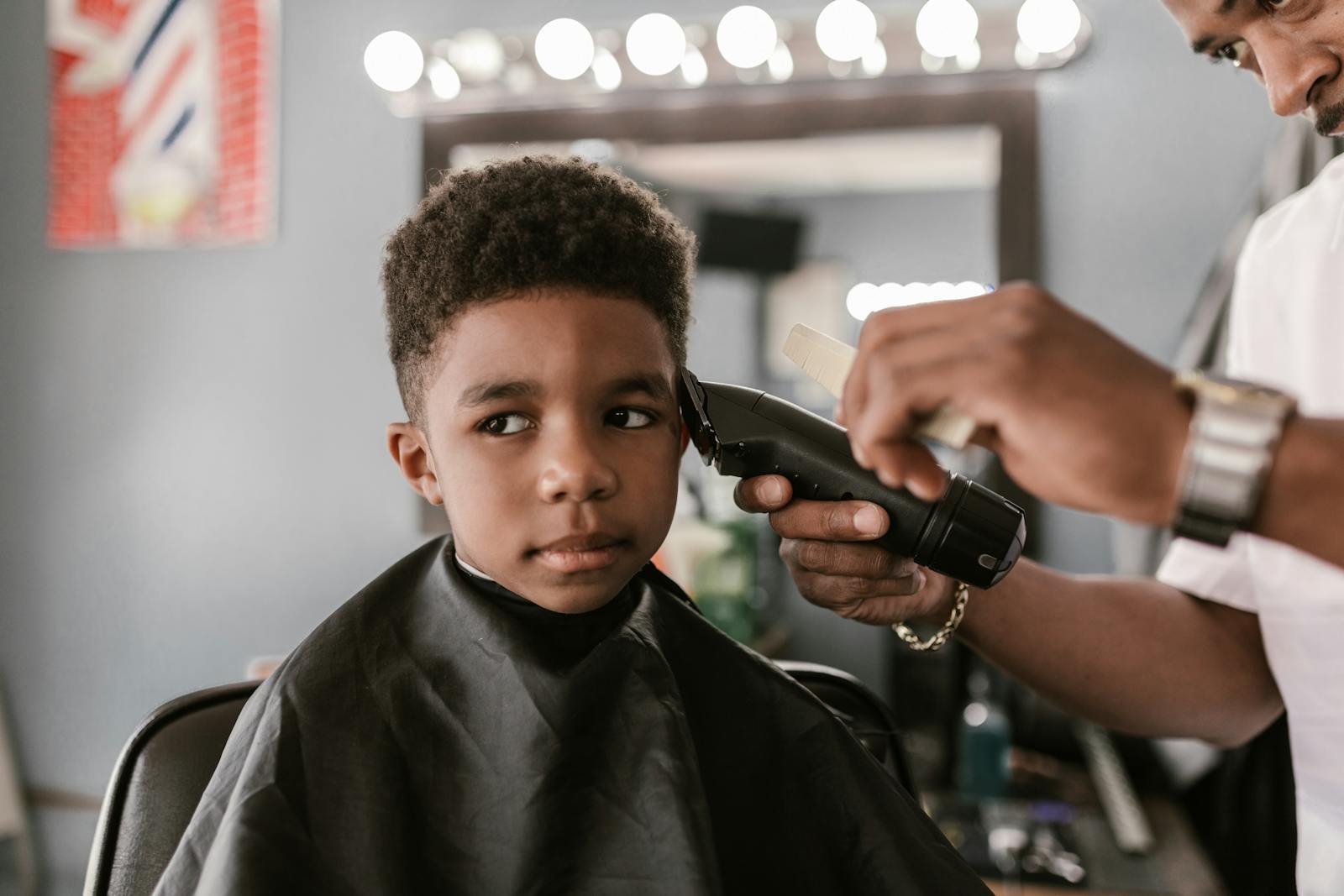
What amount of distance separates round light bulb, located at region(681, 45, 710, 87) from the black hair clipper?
1699 millimetres

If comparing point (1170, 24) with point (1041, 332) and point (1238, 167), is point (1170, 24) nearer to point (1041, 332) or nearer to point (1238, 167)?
point (1238, 167)

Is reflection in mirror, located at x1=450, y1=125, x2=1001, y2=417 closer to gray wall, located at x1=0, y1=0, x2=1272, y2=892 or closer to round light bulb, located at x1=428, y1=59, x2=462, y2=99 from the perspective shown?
round light bulb, located at x1=428, y1=59, x2=462, y2=99

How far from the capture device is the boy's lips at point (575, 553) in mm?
864

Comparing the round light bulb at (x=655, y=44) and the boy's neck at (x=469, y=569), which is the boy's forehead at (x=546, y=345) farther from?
the round light bulb at (x=655, y=44)

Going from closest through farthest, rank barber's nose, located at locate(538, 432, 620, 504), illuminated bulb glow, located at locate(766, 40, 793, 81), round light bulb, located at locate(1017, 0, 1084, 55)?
barber's nose, located at locate(538, 432, 620, 504), round light bulb, located at locate(1017, 0, 1084, 55), illuminated bulb glow, located at locate(766, 40, 793, 81)

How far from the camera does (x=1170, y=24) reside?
2.19 metres

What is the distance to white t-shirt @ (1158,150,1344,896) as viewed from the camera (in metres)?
1.06

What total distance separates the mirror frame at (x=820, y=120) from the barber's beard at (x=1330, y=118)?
1261 mm

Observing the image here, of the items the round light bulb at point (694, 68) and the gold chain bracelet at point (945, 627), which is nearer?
the gold chain bracelet at point (945, 627)

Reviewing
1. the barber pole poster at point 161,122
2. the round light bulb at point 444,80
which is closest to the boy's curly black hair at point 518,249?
the round light bulb at point 444,80

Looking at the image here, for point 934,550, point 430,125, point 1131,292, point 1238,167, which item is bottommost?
point 934,550

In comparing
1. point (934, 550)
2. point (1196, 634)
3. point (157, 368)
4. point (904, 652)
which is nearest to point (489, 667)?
point (934, 550)

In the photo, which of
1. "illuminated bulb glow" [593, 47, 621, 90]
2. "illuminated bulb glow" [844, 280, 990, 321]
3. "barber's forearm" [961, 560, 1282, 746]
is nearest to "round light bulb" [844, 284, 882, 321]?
"illuminated bulb glow" [844, 280, 990, 321]

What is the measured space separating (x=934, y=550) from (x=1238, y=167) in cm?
178
